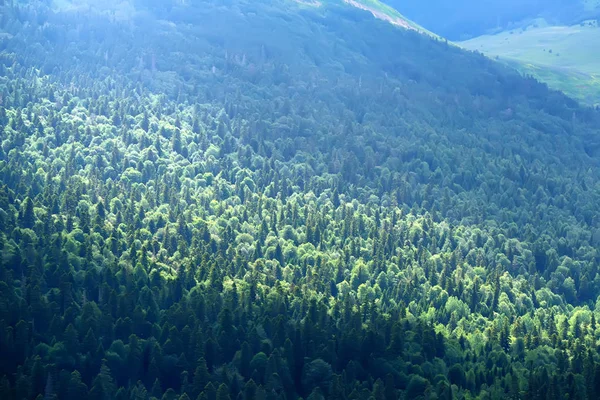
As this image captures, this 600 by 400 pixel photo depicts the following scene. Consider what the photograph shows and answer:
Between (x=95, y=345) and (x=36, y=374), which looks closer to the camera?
(x=36, y=374)

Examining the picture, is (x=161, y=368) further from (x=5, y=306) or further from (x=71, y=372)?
(x=5, y=306)

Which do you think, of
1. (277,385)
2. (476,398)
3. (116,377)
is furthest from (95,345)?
(476,398)

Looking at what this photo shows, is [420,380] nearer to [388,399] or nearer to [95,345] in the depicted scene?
[388,399]

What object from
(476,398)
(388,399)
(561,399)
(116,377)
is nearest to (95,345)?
(116,377)

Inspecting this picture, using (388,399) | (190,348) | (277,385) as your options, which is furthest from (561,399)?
(190,348)

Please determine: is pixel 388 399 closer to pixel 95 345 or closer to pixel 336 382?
pixel 336 382

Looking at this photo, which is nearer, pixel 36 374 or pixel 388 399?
pixel 36 374

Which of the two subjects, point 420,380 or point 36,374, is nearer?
point 36,374

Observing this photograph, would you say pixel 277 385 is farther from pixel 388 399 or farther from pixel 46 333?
pixel 46 333
